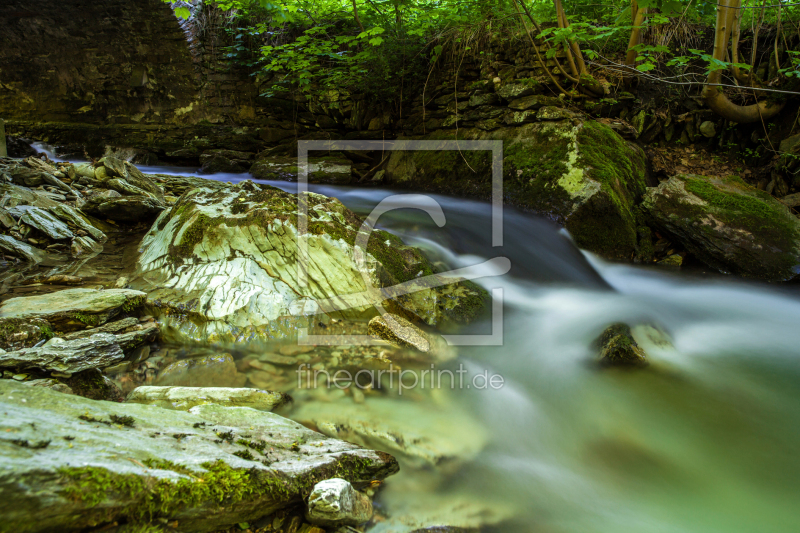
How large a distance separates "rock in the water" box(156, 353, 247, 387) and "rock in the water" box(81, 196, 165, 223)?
2.82 metres

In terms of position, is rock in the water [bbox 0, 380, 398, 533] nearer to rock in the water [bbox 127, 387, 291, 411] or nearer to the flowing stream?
rock in the water [bbox 127, 387, 291, 411]

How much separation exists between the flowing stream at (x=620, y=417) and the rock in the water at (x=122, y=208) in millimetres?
3206

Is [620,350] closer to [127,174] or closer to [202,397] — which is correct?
[202,397]

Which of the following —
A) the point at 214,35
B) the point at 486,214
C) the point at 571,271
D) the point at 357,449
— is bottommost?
the point at 357,449

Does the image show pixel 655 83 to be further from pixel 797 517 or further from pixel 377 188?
pixel 797 517

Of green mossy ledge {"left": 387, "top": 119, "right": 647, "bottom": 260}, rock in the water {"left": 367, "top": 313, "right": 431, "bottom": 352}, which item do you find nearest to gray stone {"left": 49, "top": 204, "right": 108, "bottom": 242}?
rock in the water {"left": 367, "top": 313, "right": 431, "bottom": 352}

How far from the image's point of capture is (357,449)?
6.36ft

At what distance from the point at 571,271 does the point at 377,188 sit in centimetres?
385

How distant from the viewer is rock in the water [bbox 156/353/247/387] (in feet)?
8.27

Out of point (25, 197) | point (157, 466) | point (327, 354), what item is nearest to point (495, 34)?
point (327, 354)

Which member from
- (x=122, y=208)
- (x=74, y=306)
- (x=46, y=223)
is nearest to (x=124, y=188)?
(x=122, y=208)

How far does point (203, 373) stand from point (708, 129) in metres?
7.35

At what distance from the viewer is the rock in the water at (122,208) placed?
4461mm

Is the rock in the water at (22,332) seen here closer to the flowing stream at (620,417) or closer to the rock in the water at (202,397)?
the rock in the water at (202,397)
